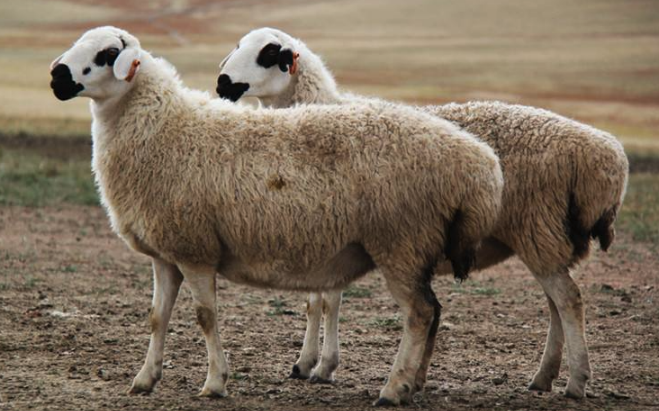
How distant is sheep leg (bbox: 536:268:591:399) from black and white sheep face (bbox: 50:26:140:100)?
11.4ft

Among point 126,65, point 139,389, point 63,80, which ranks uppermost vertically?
point 126,65

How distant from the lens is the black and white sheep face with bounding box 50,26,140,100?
8141 millimetres

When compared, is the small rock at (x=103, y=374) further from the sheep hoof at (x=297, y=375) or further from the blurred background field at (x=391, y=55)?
the blurred background field at (x=391, y=55)

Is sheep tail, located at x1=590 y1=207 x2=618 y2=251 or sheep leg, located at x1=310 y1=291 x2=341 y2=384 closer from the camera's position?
sheep tail, located at x1=590 y1=207 x2=618 y2=251

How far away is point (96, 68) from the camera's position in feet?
26.9

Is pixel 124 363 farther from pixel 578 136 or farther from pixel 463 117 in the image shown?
pixel 578 136

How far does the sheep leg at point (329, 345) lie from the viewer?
9016 millimetres

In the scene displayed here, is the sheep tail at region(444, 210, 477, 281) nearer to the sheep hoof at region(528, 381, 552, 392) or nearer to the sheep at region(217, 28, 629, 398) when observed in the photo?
the sheep at region(217, 28, 629, 398)

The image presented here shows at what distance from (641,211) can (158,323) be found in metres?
13.7

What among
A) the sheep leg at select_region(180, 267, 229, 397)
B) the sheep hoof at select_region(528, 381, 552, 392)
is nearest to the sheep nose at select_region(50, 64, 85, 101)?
the sheep leg at select_region(180, 267, 229, 397)


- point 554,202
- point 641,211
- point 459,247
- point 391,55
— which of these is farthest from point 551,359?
point 391,55

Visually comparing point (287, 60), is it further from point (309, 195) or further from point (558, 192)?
point (558, 192)

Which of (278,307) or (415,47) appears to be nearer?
(278,307)

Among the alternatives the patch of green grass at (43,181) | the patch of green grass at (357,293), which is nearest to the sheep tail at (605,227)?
the patch of green grass at (357,293)
